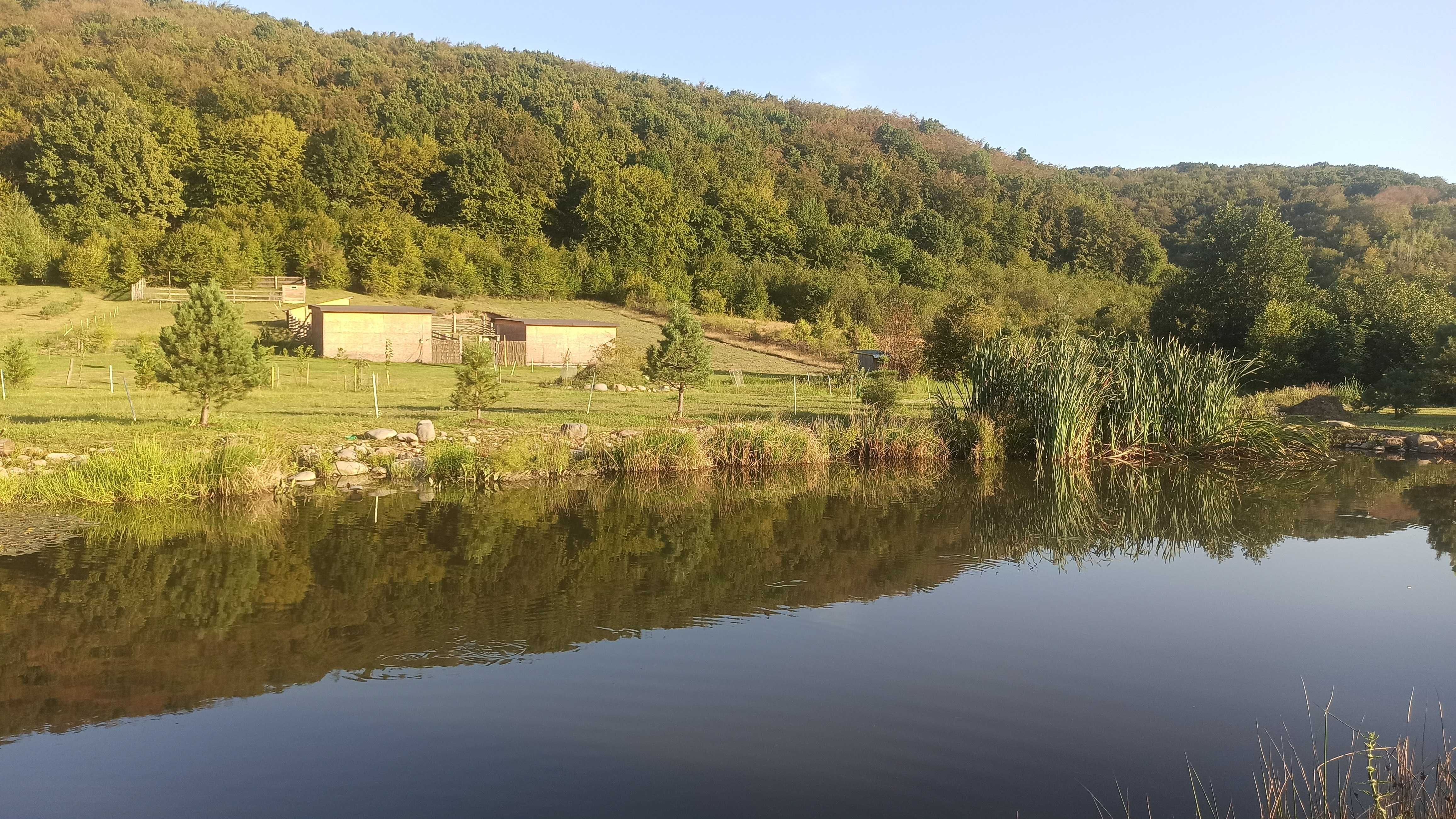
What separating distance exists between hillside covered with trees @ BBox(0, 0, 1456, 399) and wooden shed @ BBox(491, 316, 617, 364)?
12.5 m

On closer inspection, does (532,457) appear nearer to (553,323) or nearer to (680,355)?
(680,355)

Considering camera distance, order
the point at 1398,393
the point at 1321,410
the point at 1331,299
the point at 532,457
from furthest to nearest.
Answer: the point at 1331,299
the point at 1321,410
the point at 1398,393
the point at 532,457

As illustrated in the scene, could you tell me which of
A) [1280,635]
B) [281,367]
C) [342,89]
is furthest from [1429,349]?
[342,89]

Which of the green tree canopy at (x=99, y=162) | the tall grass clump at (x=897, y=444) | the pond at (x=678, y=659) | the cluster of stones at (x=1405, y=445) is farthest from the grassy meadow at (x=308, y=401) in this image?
the green tree canopy at (x=99, y=162)

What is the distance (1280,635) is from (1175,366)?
10.1 m

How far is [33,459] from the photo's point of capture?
12.5 m

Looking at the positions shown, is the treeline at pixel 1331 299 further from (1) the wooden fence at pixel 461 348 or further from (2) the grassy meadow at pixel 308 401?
(1) the wooden fence at pixel 461 348

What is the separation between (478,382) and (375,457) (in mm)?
3130

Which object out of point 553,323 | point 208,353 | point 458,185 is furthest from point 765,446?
point 458,185

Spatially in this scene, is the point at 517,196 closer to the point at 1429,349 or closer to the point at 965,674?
the point at 1429,349

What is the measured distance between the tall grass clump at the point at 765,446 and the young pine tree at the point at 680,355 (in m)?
3.10

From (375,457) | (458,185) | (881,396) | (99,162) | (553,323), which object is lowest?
(375,457)

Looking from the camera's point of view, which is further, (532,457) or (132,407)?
(132,407)

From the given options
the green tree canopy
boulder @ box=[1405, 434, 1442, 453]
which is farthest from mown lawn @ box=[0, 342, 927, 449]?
the green tree canopy
